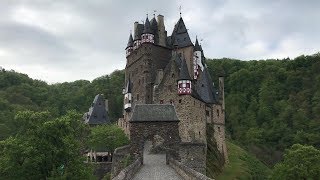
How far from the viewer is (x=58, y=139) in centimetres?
3350

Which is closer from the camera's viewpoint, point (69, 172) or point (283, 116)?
point (69, 172)

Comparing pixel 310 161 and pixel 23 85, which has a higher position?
pixel 23 85

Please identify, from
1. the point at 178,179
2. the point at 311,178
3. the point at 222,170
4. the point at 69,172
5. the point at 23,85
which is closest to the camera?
the point at 178,179

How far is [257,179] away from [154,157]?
19603mm

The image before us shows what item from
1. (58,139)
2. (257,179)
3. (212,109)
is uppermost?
(212,109)

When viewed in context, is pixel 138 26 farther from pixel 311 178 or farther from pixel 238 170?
pixel 311 178

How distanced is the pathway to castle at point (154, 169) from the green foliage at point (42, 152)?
4062mm

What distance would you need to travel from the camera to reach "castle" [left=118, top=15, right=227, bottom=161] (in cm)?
4959

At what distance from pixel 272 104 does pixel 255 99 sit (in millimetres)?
3739

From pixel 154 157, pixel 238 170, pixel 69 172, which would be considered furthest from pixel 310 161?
pixel 69 172

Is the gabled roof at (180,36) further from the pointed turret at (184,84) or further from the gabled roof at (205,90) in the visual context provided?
the pointed turret at (184,84)

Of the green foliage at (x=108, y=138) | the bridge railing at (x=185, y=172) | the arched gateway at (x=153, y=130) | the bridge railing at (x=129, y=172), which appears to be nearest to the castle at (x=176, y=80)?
the green foliage at (x=108, y=138)

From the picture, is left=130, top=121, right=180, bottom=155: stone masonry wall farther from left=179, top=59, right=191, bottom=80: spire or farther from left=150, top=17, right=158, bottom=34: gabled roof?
left=150, top=17, right=158, bottom=34: gabled roof

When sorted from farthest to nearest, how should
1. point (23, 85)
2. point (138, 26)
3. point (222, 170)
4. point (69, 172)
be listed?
point (23, 85) → point (138, 26) → point (222, 170) → point (69, 172)
